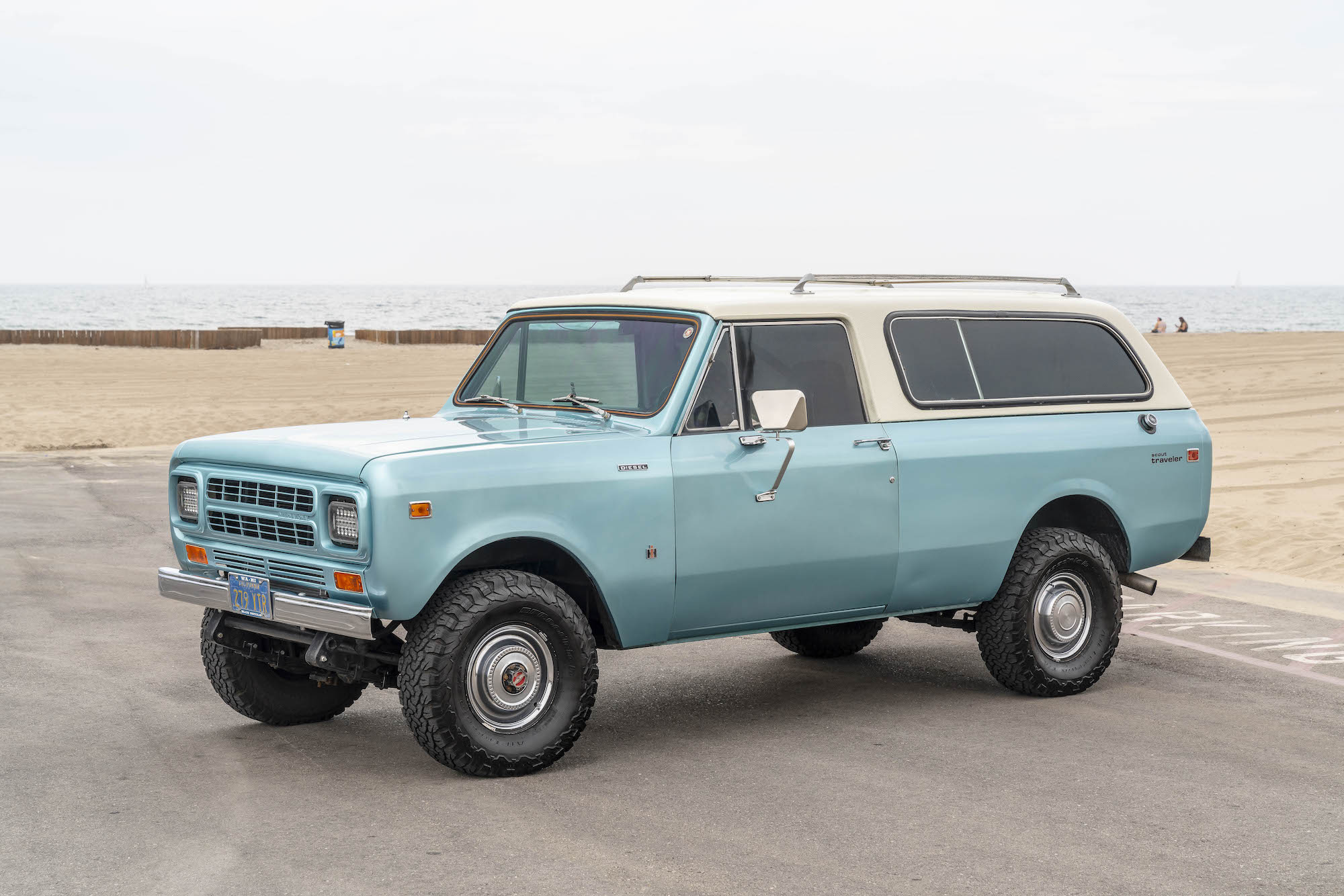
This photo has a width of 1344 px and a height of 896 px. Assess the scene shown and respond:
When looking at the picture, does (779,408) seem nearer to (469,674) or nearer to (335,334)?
(469,674)

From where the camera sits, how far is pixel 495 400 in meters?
7.73

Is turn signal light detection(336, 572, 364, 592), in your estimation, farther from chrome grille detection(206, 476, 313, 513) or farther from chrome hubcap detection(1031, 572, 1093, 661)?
chrome hubcap detection(1031, 572, 1093, 661)

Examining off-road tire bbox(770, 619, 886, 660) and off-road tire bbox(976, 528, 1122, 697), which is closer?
off-road tire bbox(976, 528, 1122, 697)

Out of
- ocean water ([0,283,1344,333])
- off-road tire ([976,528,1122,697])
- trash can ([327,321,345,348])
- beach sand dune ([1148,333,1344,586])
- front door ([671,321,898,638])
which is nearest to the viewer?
front door ([671,321,898,638])

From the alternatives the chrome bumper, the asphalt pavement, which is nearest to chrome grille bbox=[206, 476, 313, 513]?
the chrome bumper

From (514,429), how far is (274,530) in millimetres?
1181

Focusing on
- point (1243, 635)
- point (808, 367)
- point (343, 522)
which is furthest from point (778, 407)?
point (1243, 635)

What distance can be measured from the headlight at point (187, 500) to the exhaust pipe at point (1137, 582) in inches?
198

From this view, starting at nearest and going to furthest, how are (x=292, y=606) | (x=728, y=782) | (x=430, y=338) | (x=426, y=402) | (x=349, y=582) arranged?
(x=349, y=582) < (x=292, y=606) < (x=728, y=782) < (x=426, y=402) < (x=430, y=338)

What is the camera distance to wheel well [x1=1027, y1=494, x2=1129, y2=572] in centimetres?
822

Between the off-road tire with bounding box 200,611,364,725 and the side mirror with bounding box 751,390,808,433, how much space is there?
96.5 inches

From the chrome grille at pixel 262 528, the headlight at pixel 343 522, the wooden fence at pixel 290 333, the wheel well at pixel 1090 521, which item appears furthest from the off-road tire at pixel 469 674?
the wooden fence at pixel 290 333

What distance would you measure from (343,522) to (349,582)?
0.25 meters

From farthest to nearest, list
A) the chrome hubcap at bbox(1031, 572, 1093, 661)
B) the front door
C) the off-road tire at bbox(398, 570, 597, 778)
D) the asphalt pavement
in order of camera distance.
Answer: the chrome hubcap at bbox(1031, 572, 1093, 661) < the front door < the off-road tire at bbox(398, 570, 597, 778) < the asphalt pavement
